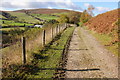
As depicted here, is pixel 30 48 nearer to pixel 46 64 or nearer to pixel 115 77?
pixel 46 64

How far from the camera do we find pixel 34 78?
4473mm

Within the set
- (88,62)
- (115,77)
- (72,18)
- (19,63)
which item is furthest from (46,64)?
(72,18)

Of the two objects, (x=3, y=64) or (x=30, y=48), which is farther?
(x=30, y=48)

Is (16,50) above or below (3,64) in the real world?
above

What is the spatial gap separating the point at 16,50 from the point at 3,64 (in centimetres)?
114

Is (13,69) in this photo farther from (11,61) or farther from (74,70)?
(74,70)

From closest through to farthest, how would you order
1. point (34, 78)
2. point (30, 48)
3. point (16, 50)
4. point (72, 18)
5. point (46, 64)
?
1. point (34, 78)
2. point (46, 64)
3. point (16, 50)
4. point (30, 48)
5. point (72, 18)

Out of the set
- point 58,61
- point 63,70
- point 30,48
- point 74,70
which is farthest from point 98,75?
point 30,48

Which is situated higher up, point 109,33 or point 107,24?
point 107,24

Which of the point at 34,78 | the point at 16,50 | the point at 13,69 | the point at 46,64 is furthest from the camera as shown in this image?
the point at 16,50

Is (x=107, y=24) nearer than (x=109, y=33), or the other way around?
(x=109, y=33)

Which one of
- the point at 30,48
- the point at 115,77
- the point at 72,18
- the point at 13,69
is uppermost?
the point at 72,18

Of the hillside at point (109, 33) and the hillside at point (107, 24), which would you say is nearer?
the hillside at point (109, 33)

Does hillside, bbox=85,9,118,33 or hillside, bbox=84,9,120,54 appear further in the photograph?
hillside, bbox=85,9,118,33
